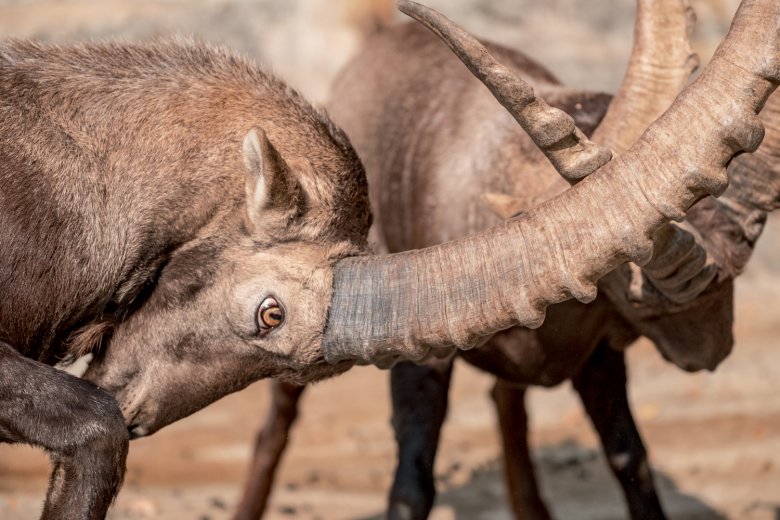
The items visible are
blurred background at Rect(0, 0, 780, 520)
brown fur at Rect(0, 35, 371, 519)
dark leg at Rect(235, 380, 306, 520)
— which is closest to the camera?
brown fur at Rect(0, 35, 371, 519)

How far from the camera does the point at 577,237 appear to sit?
12.4 ft

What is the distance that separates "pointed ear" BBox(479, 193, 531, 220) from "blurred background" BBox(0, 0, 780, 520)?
1006 millimetres

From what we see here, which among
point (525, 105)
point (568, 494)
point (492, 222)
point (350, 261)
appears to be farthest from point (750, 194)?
point (568, 494)

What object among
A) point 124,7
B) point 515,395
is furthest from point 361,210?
point 124,7

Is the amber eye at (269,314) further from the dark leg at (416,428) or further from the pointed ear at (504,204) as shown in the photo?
the dark leg at (416,428)

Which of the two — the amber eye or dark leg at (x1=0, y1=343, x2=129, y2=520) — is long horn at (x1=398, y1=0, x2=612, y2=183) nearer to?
the amber eye

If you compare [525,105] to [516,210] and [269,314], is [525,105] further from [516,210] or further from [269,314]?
[269,314]

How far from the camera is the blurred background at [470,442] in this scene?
278 inches

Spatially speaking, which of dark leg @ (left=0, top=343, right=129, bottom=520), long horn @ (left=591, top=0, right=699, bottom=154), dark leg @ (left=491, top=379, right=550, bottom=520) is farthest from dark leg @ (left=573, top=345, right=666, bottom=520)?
dark leg @ (left=0, top=343, right=129, bottom=520)

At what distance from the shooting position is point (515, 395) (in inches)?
263

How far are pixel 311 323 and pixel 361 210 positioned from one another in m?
0.59

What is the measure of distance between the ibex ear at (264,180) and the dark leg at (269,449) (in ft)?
8.51

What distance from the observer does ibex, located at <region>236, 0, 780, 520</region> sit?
187 inches

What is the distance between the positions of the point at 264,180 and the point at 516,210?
124 cm
